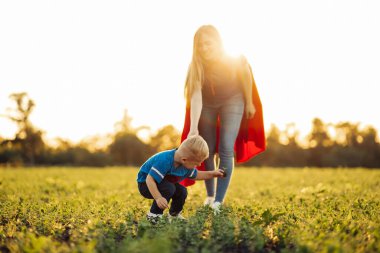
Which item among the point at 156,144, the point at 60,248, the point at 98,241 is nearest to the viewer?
the point at 60,248

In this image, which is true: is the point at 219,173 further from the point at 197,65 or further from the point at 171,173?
the point at 197,65

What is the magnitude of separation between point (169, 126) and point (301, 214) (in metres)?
46.5

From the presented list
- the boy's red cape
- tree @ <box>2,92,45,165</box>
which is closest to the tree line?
tree @ <box>2,92,45,165</box>

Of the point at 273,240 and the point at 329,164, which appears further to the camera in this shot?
the point at 329,164

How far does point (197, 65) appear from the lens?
220 inches

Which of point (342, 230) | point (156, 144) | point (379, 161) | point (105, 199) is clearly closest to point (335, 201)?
point (342, 230)

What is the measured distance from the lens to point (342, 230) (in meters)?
3.82

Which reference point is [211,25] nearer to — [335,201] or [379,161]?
[335,201]

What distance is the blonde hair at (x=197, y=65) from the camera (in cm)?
539

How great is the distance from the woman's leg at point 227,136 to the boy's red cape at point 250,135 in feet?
0.98

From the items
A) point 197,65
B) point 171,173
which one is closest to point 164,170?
point 171,173

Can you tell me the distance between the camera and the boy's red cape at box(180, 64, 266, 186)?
19.9 feet

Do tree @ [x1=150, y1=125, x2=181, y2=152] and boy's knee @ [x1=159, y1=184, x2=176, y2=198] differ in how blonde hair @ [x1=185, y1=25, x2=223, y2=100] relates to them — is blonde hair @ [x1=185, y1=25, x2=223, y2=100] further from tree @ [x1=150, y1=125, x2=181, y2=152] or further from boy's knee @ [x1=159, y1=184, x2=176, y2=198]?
tree @ [x1=150, y1=125, x2=181, y2=152]

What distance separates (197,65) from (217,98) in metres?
0.58
